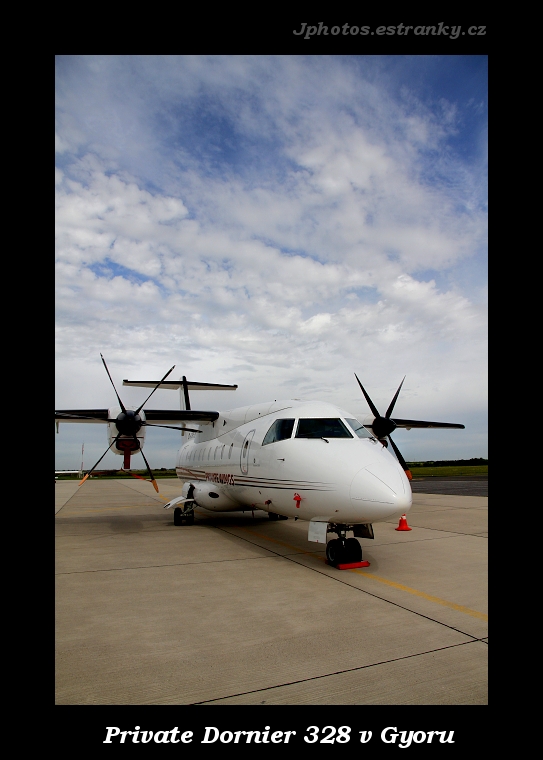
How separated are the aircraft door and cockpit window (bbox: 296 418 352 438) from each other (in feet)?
6.90

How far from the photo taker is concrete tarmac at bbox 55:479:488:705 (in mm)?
3740

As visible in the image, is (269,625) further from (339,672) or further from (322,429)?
(322,429)

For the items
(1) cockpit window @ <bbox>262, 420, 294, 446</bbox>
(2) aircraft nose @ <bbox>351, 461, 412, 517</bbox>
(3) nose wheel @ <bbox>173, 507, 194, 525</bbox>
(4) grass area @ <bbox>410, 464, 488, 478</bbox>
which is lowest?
(4) grass area @ <bbox>410, 464, 488, 478</bbox>

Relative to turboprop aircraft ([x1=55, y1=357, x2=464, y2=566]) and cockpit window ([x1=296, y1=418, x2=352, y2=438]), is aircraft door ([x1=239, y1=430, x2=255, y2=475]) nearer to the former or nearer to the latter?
turboprop aircraft ([x1=55, y1=357, x2=464, y2=566])

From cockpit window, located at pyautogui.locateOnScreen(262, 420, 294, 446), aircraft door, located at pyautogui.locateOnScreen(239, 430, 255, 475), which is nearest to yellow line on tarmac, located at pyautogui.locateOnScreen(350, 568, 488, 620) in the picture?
cockpit window, located at pyautogui.locateOnScreen(262, 420, 294, 446)

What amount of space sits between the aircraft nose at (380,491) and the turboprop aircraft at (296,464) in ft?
0.05

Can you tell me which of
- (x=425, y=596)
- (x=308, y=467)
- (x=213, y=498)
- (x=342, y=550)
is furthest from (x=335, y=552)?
(x=213, y=498)

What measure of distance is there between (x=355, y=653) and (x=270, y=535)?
7.42m

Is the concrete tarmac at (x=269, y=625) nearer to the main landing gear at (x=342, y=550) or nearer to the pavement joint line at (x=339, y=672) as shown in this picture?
the pavement joint line at (x=339, y=672)

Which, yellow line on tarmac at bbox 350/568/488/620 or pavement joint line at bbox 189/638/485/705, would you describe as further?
yellow line on tarmac at bbox 350/568/488/620

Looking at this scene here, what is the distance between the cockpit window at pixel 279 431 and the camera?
9.11 meters

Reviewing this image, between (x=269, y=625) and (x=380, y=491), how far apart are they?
8.52ft
